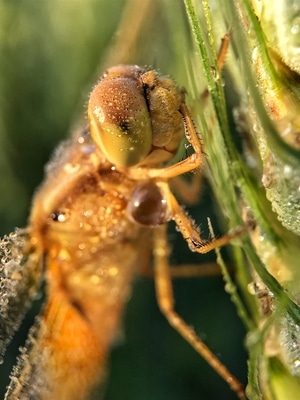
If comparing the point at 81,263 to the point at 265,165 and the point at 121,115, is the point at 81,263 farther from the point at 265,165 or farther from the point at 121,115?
the point at 265,165

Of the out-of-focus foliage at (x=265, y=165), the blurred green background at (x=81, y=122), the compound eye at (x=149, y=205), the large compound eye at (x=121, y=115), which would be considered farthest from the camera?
the blurred green background at (x=81, y=122)

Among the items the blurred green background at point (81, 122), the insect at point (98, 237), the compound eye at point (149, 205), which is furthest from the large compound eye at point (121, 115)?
the blurred green background at point (81, 122)

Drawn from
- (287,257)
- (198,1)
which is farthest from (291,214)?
(198,1)

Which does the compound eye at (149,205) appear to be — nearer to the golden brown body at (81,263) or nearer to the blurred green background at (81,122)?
the golden brown body at (81,263)

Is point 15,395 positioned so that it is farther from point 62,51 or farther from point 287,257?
point 62,51

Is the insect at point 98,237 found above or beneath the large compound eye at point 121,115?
beneath

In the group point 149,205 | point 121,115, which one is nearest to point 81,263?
point 149,205

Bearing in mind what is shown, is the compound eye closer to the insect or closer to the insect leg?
the insect
